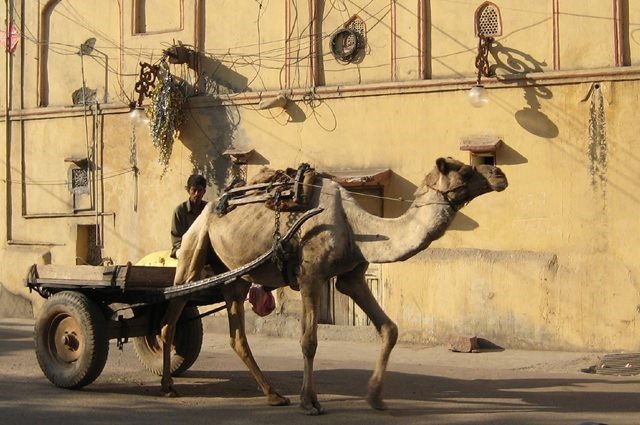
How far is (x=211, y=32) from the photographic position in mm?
18281

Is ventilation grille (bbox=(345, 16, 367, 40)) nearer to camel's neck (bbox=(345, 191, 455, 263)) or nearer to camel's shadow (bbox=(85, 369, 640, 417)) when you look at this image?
camel's shadow (bbox=(85, 369, 640, 417))

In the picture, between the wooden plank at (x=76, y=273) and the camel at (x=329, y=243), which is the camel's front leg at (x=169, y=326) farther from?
the wooden plank at (x=76, y=273)

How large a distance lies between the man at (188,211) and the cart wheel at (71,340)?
50.9 inches

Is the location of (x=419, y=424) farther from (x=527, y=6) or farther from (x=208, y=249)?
(x=527, y=6)

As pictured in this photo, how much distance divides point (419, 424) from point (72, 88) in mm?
13132

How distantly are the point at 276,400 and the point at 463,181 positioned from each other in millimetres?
2771

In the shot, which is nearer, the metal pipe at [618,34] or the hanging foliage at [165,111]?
the metal pipe at [618,34]

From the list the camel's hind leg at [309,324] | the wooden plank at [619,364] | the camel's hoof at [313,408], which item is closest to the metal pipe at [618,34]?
the wooden plank at [619,364]

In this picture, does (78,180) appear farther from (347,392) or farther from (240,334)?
(347,392)

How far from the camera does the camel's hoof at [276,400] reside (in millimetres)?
9638

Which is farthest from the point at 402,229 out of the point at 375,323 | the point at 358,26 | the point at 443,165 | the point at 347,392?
the point at 358,26

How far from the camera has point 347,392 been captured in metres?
10.6

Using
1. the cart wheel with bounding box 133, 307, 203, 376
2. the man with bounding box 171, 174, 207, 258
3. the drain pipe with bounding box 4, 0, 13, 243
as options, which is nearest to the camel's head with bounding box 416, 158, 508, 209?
the man with bounding box 171, 174, 207, 258

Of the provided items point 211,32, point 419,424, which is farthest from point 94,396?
point 211,32
